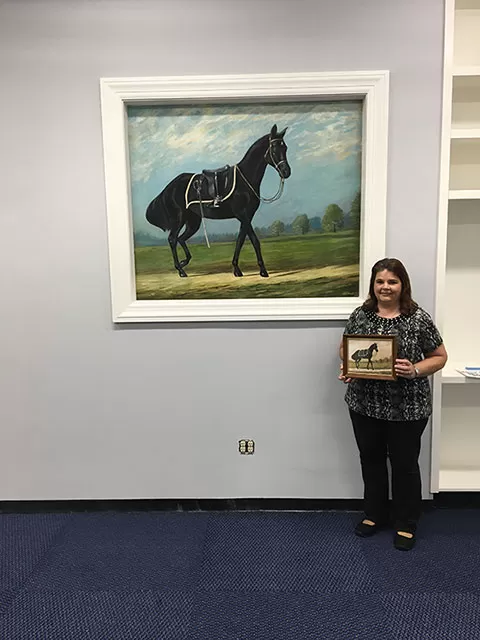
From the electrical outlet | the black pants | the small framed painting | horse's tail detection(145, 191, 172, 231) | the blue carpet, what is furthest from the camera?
the electrical outlet

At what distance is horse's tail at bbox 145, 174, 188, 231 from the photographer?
8.07 ft

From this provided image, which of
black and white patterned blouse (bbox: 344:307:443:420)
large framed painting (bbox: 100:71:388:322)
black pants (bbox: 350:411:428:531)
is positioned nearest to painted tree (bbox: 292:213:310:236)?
large framed painting (bbox: 100:71:388:322)

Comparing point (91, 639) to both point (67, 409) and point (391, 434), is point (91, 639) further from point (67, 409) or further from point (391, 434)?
point (391, 434)

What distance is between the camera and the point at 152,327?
2510mm

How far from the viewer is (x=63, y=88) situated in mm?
2354

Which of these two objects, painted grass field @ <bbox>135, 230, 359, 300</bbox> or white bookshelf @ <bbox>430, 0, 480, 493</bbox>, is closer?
white bookshelf @ <bbox>430, 0, 480, 493</bbox>

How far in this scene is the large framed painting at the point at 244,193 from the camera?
7.61 feet

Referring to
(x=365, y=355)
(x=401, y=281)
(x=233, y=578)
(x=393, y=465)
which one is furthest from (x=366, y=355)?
(x=233, y=578)

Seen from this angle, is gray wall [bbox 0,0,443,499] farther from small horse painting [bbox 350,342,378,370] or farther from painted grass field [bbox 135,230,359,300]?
small horse painting [bbox 350,342,378,370]

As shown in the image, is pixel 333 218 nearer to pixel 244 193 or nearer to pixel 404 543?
pixel 244 193

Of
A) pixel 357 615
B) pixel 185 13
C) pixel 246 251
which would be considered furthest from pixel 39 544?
pixel 185 13

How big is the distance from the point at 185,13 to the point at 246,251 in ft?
4.07

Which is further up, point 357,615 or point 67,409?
point 67,409

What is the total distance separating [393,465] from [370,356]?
2.06ft
